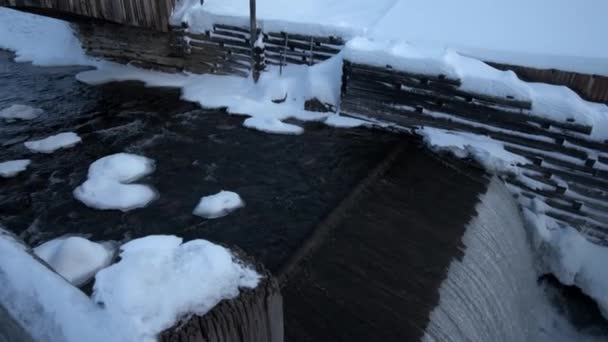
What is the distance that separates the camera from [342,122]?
22.9 feet

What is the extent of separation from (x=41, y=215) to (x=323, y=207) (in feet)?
10.9

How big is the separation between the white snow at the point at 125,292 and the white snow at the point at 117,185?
12.7 feet

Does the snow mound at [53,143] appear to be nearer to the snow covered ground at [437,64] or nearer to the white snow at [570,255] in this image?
the snow covered ground at [437,64]

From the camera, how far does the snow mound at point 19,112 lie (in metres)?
7.23

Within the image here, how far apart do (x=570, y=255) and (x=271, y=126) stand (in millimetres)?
4790

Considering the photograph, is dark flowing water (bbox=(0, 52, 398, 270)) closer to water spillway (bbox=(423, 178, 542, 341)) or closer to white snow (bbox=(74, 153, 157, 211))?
white snow (bbox=(74, 153, 157, 211))

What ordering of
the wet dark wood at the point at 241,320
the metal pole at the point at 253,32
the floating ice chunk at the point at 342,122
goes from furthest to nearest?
the metal pole at the point at 253,32, the floating ice chunk at the point at 342,122, the wet dark wood at the point at 241,320

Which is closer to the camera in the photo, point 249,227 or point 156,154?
point 249,227

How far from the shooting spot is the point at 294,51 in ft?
26.1

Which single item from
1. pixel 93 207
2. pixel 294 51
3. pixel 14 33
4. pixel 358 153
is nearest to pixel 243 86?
pixel 294 51

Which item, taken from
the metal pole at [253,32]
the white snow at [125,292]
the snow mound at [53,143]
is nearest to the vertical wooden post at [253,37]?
the metal pole at [253,32]

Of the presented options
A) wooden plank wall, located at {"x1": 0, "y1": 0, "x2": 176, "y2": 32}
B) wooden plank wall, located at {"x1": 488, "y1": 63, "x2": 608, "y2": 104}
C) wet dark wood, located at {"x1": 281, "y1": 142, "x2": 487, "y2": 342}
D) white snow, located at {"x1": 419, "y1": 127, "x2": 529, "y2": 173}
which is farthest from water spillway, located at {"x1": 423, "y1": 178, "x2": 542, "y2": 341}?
wooden plank wall, located at {"x1": 0, "y1": 0, "x2": 176, "y2": 32}

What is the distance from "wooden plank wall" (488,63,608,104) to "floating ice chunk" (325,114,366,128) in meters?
2.52

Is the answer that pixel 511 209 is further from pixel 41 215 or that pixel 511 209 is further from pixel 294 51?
pixel 41 215
